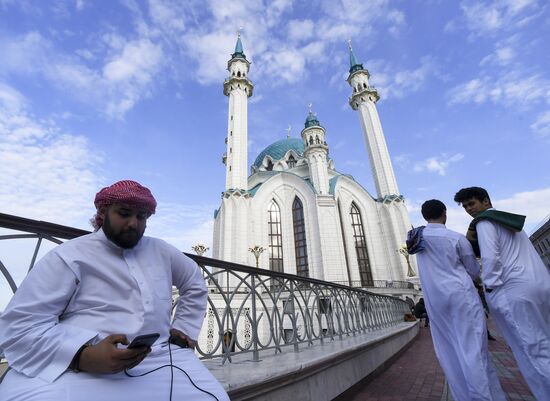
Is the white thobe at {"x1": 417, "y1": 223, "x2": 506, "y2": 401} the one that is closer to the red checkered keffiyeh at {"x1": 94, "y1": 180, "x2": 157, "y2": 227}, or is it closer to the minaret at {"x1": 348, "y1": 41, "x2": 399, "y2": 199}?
the red checkered keffiyeh at {"x1": 94, "y1": 180, "x2": 157, "y2": 227}

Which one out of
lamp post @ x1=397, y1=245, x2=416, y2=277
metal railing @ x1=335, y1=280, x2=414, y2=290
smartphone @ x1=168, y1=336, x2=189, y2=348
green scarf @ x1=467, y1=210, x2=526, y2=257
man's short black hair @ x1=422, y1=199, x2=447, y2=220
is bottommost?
smartphone @ x1=168, y1=336, x2=189, y2=348

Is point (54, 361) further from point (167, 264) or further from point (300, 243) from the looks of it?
point (300, 243)

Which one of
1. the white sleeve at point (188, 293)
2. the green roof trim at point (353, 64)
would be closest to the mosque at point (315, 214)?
the green roof trim at point (353, 64)

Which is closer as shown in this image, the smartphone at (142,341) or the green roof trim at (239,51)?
the smartphone at (142,341)

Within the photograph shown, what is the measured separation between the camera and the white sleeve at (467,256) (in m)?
2.81

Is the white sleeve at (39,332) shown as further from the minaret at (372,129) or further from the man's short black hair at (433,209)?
the minaret at (372,129)

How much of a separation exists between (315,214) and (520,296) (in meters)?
23.1

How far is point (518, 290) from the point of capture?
2.38 m

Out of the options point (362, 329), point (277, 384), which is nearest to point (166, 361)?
point (277, 384)

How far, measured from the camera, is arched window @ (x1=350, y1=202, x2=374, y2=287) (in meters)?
25.4

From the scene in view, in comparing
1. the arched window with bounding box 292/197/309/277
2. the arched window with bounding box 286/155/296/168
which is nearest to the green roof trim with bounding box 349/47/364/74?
the arched window with bounding box 286/155/296/168

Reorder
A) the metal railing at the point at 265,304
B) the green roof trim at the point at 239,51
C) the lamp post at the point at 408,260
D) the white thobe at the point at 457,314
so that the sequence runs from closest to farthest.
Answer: the metal railing at the point at 265,304 → the white thobe at the point at 457,314 → the lamp post at the point at 408,260 → the green roof trim at the point at 239,51

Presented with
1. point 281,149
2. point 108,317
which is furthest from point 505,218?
point 281,149

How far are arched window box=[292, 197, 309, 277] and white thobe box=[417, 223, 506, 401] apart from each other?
21.5 meters
